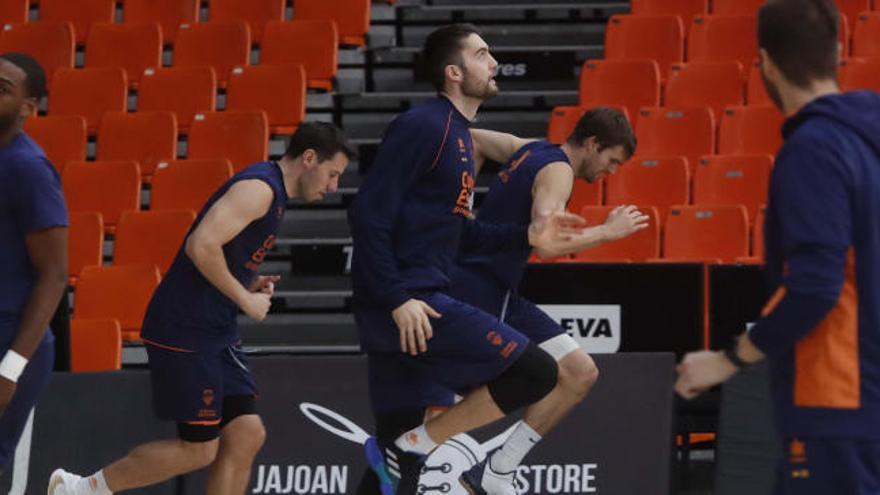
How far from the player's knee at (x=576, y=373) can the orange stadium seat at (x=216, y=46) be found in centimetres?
698

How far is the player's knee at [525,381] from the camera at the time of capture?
559 cm

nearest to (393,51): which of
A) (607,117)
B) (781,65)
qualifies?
(607,117)

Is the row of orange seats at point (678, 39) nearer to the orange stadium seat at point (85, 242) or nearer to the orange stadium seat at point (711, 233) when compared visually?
the orange stadium seat at point (711, 233)

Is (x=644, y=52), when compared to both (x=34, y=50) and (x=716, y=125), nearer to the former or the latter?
(x=716, y=125)

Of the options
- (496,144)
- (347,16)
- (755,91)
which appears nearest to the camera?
Result: (496,144)

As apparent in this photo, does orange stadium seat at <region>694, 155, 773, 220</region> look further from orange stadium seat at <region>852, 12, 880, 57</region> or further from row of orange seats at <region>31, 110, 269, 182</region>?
row of orange seats at <region>31, 110, 269, 182</region>

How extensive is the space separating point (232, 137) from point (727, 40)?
149 inches

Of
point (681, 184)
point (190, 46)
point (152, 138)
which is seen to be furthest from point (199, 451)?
point (190, 46)

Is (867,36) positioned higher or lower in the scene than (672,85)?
higher

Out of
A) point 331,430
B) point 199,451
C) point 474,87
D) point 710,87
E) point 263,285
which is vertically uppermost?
point 474,87

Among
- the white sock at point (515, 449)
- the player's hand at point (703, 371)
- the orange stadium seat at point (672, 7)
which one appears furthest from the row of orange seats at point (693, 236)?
the player's hand at point (703, 371)

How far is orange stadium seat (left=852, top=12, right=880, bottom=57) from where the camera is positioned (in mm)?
11562

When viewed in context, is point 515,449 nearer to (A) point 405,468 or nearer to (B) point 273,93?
(A) point 405,468

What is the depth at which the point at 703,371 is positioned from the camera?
3.56m
